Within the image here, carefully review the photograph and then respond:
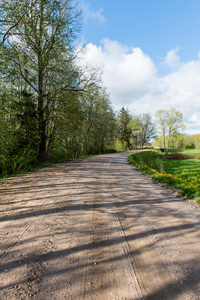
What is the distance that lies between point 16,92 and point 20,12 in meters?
4.00

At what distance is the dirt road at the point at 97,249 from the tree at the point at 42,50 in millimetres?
7913

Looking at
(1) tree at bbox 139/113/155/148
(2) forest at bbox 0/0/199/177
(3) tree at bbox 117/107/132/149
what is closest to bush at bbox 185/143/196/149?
(1) tree at bbox 139/113/155/148

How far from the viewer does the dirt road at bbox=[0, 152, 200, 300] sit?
1609 mm

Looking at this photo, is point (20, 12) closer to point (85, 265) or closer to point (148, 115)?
point (85, 265)

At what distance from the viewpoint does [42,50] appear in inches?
378

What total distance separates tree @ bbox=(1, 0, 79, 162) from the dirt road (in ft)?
26.0

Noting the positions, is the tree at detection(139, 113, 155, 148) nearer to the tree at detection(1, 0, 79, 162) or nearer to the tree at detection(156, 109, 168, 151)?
the tree at detection(156, 109, 168, 151)

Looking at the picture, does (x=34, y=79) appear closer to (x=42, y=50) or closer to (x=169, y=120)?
(x=42, y=50)

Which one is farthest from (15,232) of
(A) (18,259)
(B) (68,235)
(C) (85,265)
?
(C) (85,265)

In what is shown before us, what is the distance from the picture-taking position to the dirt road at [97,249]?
1609mm

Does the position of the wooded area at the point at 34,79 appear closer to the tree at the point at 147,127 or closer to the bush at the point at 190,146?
the tree at the point at 147,127

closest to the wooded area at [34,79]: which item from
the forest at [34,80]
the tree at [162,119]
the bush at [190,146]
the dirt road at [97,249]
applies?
the forest at [34,80]

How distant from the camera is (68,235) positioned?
97.7 inches

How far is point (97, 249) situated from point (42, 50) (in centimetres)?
1116
